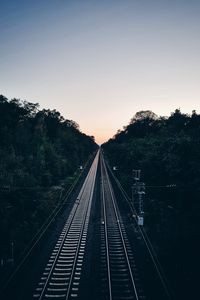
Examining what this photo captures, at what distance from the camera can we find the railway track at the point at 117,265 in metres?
18.1

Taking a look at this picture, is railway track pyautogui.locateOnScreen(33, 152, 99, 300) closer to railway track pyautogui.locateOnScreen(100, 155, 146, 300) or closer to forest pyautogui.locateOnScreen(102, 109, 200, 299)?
railway track pyautogui.locateOnScreen(100, 155, 146, 300)

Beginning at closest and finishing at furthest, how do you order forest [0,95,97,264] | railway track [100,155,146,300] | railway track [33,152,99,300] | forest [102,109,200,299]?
railway track [100,155,146,300], railway track [33,152,99,300], forest [102,109,200,299], forest [0,95,97,264]

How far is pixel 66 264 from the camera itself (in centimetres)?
2245

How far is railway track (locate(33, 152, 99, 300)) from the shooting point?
1825 centimetres

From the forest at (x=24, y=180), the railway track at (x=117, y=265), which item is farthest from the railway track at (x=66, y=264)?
the forest at (x=24, y=180)

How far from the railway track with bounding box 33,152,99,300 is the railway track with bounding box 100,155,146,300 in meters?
1.78

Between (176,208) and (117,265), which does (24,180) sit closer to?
(176,208)

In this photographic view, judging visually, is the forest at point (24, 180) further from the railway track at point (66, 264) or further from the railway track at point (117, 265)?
the railway track at point (117, 265)

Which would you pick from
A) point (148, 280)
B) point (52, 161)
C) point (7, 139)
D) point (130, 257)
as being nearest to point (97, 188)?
point (52, 161)

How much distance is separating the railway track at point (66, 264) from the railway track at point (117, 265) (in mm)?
1776

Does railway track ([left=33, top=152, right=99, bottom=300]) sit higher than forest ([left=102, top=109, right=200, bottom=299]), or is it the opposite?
forest ([left=102, top=109, right=200, bottom=299])

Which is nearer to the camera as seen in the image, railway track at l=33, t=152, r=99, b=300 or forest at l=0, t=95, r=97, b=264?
railway track at l=33, t=152, r=99, b=300

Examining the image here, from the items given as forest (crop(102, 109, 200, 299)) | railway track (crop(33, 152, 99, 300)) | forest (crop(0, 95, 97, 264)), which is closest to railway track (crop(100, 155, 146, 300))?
railway track (crop(33, 152, 99, 300))

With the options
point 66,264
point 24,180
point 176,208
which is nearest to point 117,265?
point 66,264
